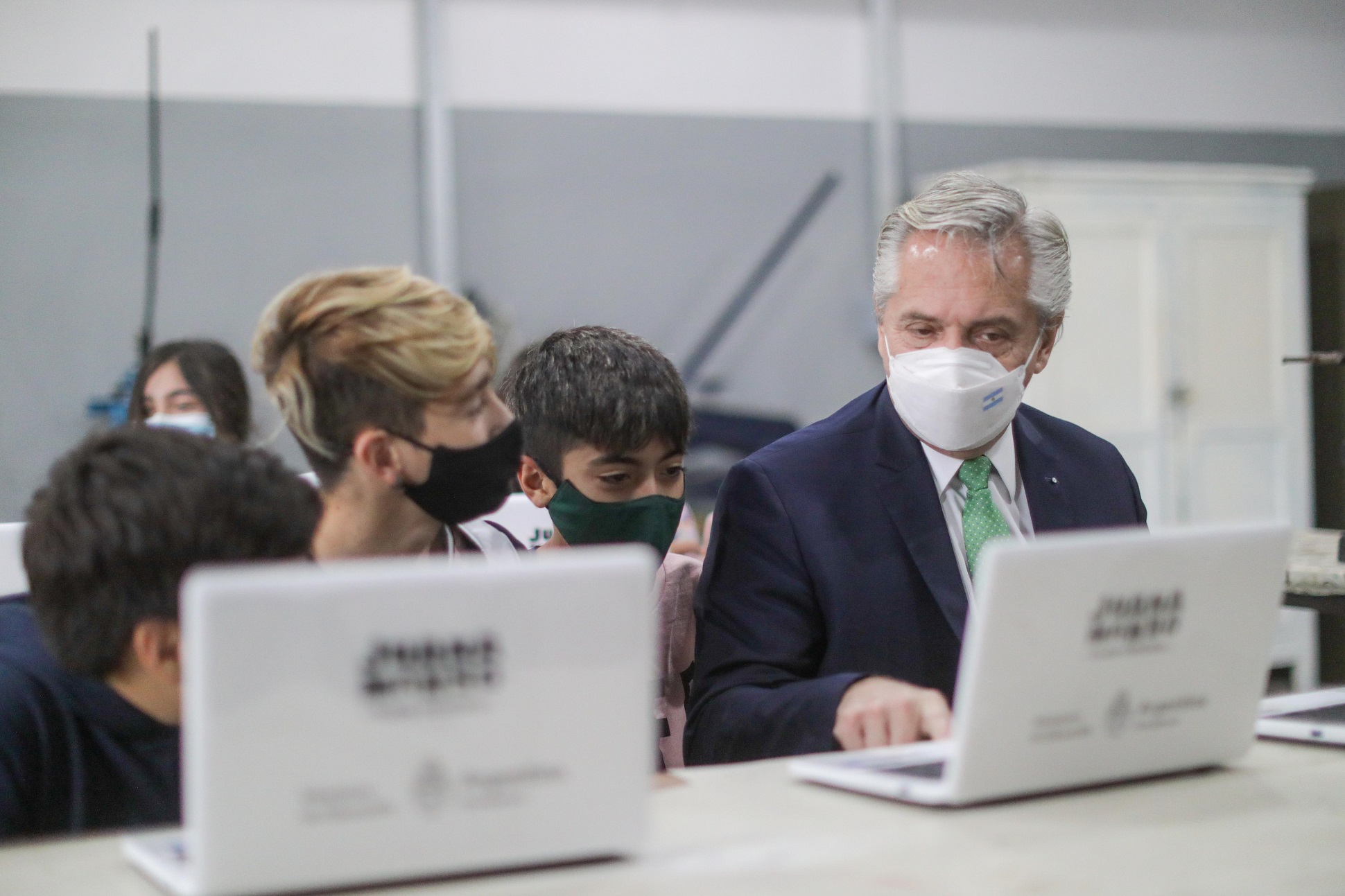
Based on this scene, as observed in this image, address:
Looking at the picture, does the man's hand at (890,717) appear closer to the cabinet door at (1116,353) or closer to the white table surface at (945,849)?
the white table surface at (945,849)

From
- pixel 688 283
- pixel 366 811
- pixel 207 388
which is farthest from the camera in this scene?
pixel 688 283

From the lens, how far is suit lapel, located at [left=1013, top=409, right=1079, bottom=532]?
1.92 meters

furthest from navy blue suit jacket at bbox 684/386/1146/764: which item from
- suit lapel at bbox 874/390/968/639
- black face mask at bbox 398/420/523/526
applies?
black face mask at bbox 398/420/523/526

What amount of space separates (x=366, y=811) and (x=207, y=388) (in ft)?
9.10

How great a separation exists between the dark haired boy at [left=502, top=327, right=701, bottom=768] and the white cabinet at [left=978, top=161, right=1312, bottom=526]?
346 centimetres

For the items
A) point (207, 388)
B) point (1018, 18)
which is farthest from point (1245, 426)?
point (207, 388)

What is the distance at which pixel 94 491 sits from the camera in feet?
3.59

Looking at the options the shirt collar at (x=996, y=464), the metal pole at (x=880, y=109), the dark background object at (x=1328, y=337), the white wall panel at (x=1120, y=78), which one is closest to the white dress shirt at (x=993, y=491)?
the shirt collar at (x=996, y=464)

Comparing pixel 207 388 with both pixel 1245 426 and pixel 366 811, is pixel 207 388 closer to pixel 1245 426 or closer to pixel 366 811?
pixel 366 811

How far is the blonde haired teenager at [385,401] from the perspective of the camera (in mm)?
1593

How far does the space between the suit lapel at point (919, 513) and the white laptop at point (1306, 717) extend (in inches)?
16.0

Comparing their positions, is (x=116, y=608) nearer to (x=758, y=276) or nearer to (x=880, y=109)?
(x=758, y=276)

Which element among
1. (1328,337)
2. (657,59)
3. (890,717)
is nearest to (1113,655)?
(890,717)

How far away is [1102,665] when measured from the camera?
1.08 m
